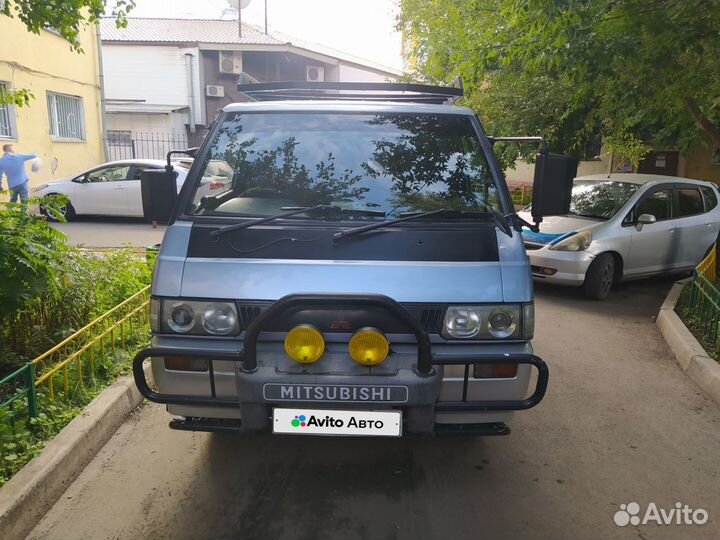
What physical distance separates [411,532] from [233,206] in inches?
78.4

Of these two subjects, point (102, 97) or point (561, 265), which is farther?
point (102, 97)

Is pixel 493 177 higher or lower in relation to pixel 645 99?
lower

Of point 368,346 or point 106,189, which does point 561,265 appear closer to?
point 368,346

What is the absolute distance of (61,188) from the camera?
1325cm

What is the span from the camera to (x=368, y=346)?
2.72 m

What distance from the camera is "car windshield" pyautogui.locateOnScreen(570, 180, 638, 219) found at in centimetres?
787

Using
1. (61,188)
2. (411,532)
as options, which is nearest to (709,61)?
(411,532)

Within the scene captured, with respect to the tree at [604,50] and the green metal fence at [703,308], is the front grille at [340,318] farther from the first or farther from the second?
the tree at [604,50]

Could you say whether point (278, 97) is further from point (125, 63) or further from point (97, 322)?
point (125, 63)

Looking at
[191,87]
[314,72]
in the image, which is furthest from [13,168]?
[314,72]

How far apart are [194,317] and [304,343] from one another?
605mm

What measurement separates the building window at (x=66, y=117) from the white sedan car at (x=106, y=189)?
2.54 m

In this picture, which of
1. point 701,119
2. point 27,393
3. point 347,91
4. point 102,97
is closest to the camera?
point 27,393

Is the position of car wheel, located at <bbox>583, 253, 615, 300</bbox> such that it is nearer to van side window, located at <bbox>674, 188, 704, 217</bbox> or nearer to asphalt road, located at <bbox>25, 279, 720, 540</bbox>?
van side window, located at <bbox>674, 188, 704, 217</bbox>
